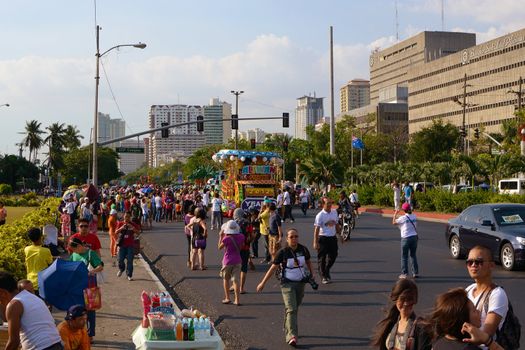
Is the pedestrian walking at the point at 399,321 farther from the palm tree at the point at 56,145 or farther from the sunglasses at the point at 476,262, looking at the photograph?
the palm tree at the point at 56,145

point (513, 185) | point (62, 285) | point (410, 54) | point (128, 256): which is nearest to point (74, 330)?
point (62, 285)

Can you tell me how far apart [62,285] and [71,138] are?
4804 inches

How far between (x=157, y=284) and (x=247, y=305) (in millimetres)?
3376

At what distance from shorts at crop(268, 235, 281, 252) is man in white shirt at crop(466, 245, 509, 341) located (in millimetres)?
11446

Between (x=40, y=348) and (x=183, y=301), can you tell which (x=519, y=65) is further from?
(x=40, y=348)

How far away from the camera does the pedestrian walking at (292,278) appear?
963 centimetres

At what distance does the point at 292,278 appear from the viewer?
9.87 m

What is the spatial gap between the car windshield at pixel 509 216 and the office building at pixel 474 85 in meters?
81.5

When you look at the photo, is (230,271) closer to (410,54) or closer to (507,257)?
(507,257)

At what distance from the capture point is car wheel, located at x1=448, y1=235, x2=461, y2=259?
1861cm

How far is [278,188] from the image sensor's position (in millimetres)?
41594

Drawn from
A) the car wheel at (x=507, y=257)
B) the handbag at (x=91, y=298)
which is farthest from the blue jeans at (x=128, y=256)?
the car wheel at (x=507, y=257)

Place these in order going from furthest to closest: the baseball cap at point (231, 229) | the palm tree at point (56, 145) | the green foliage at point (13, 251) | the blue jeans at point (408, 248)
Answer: the palm tree at point (56, 145) < the blue jeans at point (408, 248) < the baseball cap at point (231, 229) < the green foliage at point (13, 251)

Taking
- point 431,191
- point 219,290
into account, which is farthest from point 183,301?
point 431,191
